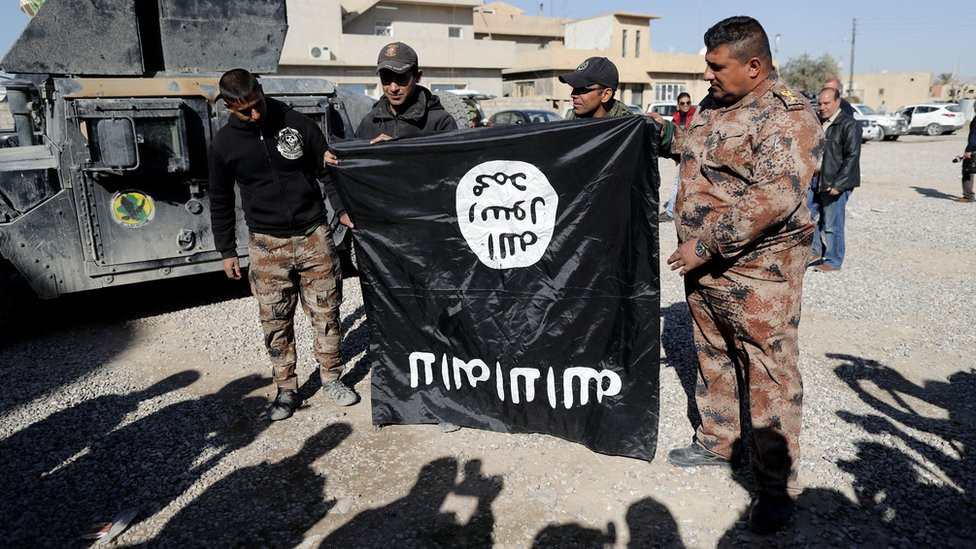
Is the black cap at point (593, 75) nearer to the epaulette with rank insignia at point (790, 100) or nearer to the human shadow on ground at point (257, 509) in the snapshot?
the epaulette with rank insignia at point (790, 100)

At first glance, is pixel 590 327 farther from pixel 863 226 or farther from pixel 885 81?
pixel 885 81

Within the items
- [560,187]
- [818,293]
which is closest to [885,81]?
[818,293]

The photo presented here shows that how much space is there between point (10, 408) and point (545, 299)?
3784 millimetres

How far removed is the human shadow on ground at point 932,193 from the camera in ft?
40.6

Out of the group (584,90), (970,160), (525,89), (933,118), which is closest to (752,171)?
(584,90)

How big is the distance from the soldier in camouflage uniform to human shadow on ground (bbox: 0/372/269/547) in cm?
281

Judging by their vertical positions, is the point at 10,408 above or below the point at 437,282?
below

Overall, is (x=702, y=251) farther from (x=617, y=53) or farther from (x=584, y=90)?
(x=617, y=53)

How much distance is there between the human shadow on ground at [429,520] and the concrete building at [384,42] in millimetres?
Answer: 26221

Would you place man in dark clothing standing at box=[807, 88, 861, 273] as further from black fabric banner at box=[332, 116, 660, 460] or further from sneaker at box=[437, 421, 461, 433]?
sneaker at box=[437, 421, 461, 433]

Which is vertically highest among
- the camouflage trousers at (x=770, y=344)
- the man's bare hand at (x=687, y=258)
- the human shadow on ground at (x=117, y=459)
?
the man's bare hand at (x=687, y=258)

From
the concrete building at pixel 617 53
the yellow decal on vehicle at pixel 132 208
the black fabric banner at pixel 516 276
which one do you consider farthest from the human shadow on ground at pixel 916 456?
the concrete building at pixel 617 53

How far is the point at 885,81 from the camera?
52.1 metres

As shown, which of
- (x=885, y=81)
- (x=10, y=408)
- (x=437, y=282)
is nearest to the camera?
(x=437, y=282)
